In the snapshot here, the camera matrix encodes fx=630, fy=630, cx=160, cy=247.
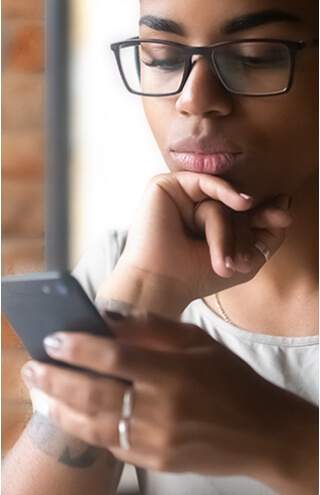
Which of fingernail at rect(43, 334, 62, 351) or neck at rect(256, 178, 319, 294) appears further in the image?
neck at rect(256, 178, 319, 294)

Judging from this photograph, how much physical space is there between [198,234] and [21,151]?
132mm

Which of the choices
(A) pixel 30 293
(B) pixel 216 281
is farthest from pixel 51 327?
(B) pixel 216 281

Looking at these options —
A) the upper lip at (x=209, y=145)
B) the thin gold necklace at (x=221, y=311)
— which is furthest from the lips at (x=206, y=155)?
the thin gold necklace at (x=221, y=311)

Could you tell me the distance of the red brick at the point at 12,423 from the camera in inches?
16.7

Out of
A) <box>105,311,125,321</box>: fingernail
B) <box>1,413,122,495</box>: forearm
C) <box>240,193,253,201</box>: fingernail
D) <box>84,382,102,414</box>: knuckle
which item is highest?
<box>240,193,253,201</box>: fingernail

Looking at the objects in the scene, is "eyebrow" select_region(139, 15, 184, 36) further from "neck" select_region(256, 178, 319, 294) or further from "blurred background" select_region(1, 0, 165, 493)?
"neck" select_region(256, 178, 319, 294)

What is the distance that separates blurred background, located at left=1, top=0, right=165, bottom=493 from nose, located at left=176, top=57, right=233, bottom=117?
0.05m

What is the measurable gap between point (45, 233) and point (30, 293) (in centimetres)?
8

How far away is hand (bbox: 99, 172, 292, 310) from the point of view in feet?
1.33

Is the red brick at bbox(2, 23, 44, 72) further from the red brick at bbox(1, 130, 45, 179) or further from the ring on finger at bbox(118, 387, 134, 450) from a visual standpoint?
the ring on finger at bbox(118, 387, 134, 450)

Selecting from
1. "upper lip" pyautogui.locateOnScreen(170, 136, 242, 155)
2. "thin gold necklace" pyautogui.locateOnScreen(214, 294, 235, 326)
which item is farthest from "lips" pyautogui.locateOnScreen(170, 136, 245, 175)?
"thin gold necklace" pyautogui.locateOnScreen(214, 294, 235, 326)

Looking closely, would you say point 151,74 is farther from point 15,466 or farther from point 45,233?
point 15,466

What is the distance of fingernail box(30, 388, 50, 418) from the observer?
0.33 m

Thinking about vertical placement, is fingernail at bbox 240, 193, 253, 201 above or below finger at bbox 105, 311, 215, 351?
above
